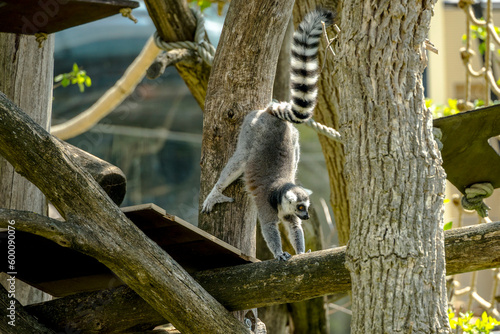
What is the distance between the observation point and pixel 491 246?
3000 mm

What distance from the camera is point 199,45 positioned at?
5.16 metres

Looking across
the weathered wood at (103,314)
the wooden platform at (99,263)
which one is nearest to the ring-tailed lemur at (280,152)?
the wooden platform at (99,263)

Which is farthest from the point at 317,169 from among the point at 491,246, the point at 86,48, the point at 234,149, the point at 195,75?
the point at 491,246

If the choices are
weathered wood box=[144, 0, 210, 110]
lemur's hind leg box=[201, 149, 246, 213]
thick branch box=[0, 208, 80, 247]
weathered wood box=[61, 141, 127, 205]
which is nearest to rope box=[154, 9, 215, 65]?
weathered wood box=[144, 0, 210, 110]

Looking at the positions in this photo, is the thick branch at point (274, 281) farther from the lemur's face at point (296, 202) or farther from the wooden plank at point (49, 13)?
the wooden plank at point (49, 13)

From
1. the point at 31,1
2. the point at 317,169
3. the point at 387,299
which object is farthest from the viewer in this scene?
the point at 317,169

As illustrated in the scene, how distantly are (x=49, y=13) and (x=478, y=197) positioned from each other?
10.5ft

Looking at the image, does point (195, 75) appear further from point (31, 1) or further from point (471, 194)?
point (471, 194)

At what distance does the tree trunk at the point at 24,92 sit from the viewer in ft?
13.5

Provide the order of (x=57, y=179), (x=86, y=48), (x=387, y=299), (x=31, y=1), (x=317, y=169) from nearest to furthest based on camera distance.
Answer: (x=387, y=299)
(x=57, y=179)
(x=31, y=1)
(x=86, y=48)
(x=317, y=169)

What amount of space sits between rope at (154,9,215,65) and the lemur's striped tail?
3.29 feet

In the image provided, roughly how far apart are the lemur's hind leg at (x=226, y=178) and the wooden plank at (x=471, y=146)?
130cm

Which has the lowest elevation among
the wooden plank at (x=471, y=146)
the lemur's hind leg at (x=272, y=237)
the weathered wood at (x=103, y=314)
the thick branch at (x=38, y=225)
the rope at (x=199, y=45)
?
the weathered wood at (x=103, y=314)

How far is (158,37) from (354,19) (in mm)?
3182
